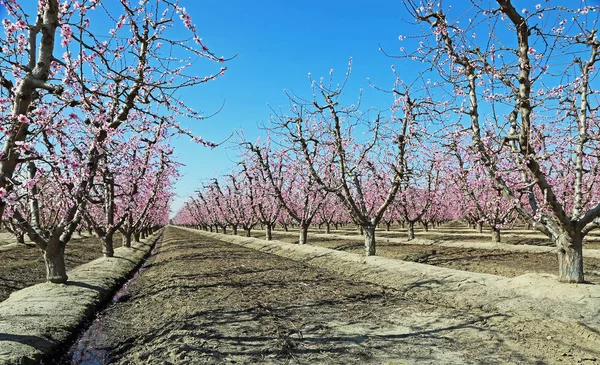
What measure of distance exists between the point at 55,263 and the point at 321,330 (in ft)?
30.4

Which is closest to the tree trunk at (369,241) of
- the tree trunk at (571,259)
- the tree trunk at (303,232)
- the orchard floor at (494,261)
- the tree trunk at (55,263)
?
the orchard floor at (494,261)

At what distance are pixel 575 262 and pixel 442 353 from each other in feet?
16.5

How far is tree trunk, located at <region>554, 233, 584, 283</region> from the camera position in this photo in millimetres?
8828

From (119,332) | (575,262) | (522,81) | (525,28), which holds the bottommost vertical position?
(119,332)

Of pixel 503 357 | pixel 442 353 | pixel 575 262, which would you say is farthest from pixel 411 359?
pixel 575 262

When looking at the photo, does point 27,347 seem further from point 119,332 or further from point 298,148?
point 298,148

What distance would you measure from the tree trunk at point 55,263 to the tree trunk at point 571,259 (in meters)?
13.7

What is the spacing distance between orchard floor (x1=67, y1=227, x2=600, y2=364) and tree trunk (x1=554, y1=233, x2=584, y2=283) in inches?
85.3

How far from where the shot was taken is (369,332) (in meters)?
7.21

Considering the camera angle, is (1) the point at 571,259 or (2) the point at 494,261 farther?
(2) the point at 494,261

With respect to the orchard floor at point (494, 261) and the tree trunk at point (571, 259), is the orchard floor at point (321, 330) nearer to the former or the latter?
the tree trunk at point (571, 259)

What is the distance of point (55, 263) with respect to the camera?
1201 centimetres

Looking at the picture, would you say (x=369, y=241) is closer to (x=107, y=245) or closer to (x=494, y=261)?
(x=494, y=261)

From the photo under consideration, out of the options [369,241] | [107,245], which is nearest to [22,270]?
[107,245]
